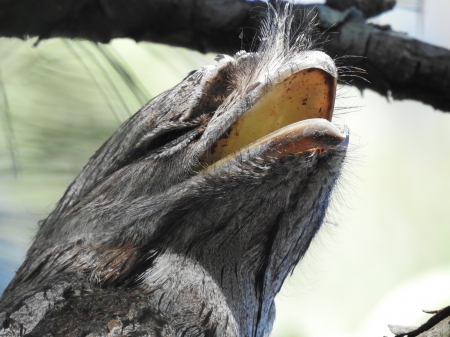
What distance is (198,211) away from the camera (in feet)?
9.40

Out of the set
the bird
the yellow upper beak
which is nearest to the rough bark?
the bird

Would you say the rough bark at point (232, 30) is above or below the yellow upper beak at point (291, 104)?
above

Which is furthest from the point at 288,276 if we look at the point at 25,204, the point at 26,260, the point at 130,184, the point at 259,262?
the point at 25,204

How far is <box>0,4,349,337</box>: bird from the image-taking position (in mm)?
2545

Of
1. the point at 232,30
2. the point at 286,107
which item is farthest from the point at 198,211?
the point at 232,30

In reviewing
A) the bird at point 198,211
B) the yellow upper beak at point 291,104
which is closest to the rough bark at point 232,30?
the bird at point 198,211

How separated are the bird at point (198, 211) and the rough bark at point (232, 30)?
1.98 ft

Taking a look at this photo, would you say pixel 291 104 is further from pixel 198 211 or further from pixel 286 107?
pixel 198 211

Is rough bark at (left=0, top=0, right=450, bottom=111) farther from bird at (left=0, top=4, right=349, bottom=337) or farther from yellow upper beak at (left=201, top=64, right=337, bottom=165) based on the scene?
yellow upper beak at (left=201, top=64, right=337, bottom=165)

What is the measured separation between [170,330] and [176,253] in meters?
→ 0.40

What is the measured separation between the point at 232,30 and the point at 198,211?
136cm

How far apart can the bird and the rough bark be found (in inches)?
23.8

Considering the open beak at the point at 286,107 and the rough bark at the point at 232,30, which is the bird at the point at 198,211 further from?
the rough bark at the point at 232,30

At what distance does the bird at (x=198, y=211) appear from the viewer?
8.35 feet
